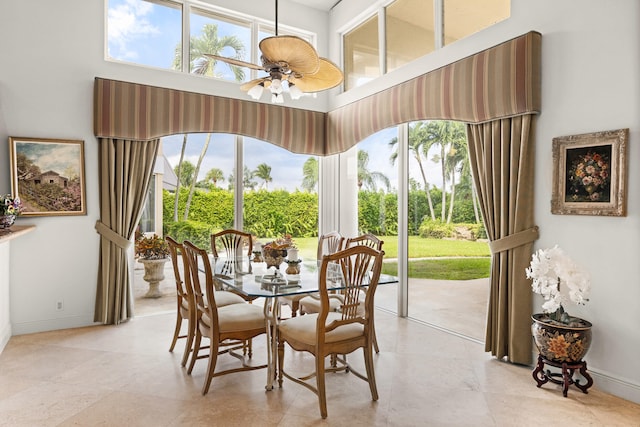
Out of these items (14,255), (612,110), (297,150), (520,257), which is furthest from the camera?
(297,150)

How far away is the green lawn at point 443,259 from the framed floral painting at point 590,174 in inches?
36.8

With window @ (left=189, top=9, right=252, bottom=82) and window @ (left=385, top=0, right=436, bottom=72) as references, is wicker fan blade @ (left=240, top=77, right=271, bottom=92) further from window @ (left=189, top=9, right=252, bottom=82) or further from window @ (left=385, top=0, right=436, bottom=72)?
window @ (left=385, top=0, right=436, bottom=72)

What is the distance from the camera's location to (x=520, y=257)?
10.7 feet

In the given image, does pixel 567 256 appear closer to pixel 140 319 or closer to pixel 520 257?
pixel 520 257

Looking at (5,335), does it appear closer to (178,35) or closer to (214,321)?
(214,321)

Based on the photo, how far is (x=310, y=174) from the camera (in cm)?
599

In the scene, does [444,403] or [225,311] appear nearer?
[444,403]

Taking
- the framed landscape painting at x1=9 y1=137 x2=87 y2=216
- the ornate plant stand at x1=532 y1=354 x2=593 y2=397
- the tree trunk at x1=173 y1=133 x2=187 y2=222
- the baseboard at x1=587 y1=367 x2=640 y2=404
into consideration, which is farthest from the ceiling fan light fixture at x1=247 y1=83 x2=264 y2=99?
the baseboard at x1=587 y1=367 x2=640 y2=404

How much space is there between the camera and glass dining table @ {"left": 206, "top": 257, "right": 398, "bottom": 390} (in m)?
2.70

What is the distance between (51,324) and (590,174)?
515 cm

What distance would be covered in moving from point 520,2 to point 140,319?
4966 mm

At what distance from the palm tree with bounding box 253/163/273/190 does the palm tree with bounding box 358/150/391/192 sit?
1.27m

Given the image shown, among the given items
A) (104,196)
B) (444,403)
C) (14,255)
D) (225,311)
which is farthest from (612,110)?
(14,255)

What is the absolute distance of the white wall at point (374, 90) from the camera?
9.04 ft
